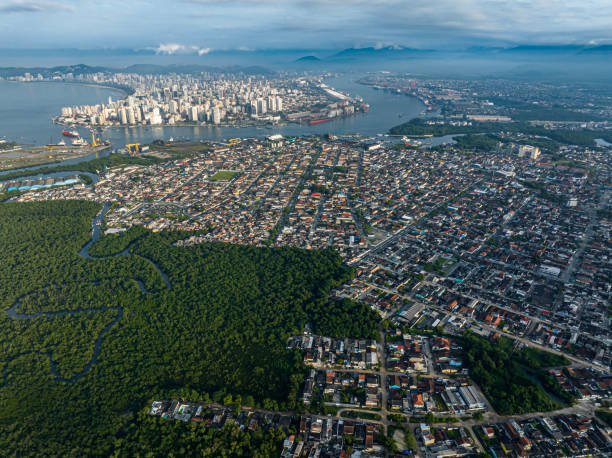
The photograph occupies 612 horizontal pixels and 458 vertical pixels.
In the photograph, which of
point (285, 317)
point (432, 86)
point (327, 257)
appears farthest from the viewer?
point (432, 86)

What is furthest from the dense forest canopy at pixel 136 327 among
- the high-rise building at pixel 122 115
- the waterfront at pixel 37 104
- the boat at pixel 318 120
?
the boat at pixel 318 120

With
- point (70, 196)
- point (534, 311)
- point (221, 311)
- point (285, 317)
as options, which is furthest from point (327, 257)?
point (70, 196)

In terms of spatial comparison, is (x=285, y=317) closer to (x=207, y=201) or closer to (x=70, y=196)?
(x=207, y=201)

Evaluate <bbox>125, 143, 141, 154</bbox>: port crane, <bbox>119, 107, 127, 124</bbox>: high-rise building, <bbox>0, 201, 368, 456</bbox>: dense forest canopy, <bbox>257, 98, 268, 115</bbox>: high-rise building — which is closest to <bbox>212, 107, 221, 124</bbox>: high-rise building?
<bbox>257, 98, 268, 115</bbox>: high-rise building

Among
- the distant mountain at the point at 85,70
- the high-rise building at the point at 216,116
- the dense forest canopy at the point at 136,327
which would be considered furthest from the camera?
the distant mountain at the point at 85,70

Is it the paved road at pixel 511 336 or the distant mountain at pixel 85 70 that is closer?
the paved road at pixel 511 336

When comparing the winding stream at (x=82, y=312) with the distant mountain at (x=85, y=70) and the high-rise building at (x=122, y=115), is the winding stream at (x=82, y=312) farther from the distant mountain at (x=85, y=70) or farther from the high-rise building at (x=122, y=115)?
the distant mountain at (x=85, y=70)

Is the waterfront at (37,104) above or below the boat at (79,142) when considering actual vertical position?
above
